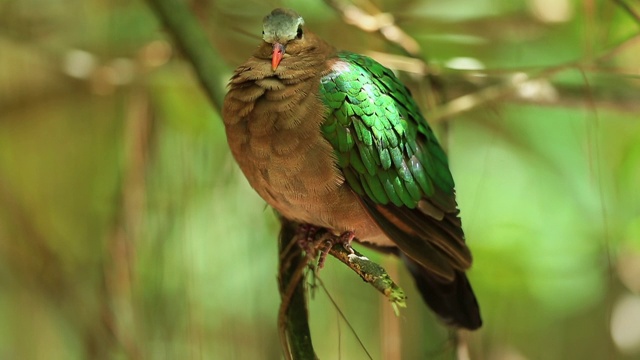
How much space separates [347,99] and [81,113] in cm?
155

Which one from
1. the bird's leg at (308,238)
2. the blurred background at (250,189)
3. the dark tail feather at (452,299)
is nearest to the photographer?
the bird's leg at (308,238)

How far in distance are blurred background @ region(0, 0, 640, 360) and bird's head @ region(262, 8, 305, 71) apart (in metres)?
0.53

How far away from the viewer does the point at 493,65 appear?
243cm

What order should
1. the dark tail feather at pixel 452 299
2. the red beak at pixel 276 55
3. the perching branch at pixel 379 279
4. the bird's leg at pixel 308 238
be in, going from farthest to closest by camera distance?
the dark tail feather at pixel 452 299 < the bird's leg at pixel 308 238 < the red beak at pixel 276 55 < the perching branch at pixel 379 279

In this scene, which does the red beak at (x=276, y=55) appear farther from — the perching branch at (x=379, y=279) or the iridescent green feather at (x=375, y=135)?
the perching branch at (x=379, y=279)

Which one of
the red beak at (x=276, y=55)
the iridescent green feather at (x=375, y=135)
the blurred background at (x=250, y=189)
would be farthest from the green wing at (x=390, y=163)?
the blurred background at (x=250, y=189)

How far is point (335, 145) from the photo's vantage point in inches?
60.6

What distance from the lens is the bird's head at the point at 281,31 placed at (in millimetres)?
1561

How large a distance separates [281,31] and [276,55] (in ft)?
0.21

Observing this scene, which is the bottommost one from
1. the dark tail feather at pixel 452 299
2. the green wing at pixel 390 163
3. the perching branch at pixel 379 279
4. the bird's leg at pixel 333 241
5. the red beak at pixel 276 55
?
the dark tail feather at pixel 452 299

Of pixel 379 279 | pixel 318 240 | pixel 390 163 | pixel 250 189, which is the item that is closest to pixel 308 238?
pixel 318 240

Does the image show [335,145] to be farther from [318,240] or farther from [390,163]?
[318,240]

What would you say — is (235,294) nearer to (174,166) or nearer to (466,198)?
(174,166)

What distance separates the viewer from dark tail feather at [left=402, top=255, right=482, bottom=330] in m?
1.81
